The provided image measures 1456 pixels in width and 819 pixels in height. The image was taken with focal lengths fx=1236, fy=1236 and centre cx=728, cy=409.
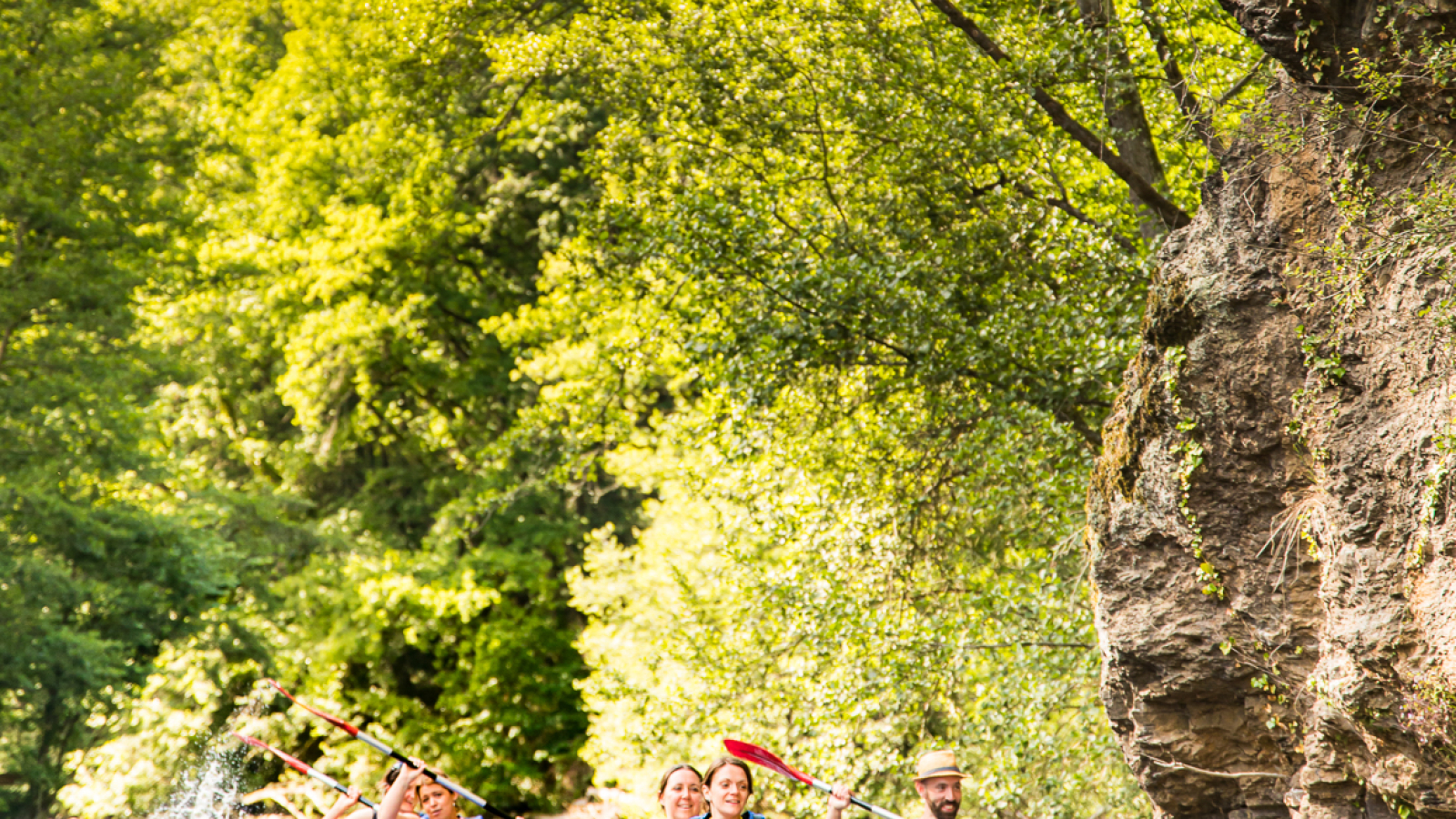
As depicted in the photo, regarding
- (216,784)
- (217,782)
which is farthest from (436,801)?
(217,782)

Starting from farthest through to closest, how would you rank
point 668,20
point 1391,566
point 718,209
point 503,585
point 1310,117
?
point 503,585 → point 668,20 → point 718,209 → point 1310,117 → point 1391,566

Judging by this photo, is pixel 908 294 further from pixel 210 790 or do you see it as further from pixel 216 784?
pixel 216 784

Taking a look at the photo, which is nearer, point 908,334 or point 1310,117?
point 1310,117

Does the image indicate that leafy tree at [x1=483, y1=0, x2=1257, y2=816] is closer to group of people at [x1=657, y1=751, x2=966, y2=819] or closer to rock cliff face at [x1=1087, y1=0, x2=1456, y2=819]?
rock cliff face at [x1=1087, y1=0, x2=1456, y2=819]

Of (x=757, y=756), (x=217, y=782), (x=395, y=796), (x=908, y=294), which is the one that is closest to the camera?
(x=395, y=796)

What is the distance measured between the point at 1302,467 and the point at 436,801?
13.7 ft

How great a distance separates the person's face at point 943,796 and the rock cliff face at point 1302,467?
141 cm

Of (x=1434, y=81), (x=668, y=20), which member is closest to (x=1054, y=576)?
(x=1434, y=81)

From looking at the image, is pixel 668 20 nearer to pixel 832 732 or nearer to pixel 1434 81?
pixel 832 732

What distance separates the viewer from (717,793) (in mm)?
4816

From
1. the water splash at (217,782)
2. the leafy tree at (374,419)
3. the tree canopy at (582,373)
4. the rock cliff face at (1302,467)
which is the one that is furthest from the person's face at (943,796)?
the leafy tree at (374,419)

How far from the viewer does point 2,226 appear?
12781 mm

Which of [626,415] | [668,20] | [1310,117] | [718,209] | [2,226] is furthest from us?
[2,226]

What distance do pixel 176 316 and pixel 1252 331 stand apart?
658 inches
